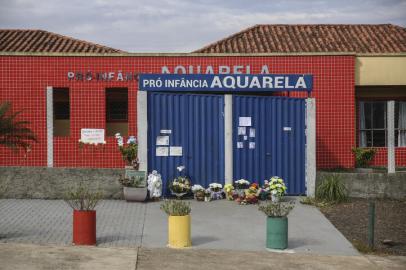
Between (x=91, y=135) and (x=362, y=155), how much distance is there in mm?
8995

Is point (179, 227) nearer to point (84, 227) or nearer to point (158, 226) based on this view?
point (84, 227)

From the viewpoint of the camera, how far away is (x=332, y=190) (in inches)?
642

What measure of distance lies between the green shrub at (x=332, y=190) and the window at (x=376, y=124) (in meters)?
7.39

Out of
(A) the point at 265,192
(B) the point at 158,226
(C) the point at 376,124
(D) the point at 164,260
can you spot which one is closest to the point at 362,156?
(C) the point at 376,124

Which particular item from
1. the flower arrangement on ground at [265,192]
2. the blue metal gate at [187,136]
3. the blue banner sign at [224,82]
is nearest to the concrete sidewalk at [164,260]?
the flower arrangement on ground at [265,192]

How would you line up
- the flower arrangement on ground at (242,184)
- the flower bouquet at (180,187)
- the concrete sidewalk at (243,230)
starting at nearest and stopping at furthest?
1. the concrete sidewalk at (243,230)
2. the flower bouquet at (180,187)
3. the flower arrangement on ground at (242,184)

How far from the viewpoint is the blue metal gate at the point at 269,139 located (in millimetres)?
17031

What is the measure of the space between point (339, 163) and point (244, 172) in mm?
5886

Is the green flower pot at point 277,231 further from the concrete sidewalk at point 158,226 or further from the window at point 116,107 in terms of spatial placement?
the window at point 116,107

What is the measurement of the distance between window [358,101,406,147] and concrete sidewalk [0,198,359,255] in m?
8.23

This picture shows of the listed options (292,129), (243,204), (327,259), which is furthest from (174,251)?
(292,129)

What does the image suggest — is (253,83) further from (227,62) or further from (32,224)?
(32,224)

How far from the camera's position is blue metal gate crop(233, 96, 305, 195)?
1703 cm

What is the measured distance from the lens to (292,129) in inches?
678
